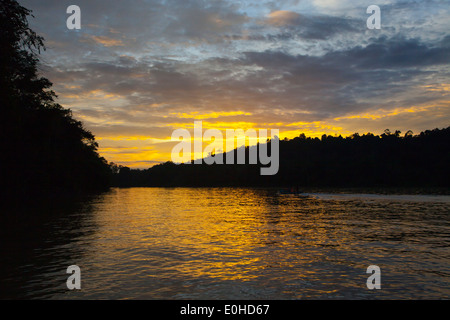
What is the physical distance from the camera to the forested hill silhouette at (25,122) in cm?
2803

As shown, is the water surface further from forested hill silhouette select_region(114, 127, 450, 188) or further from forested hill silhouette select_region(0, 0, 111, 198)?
forested hill silhouette select_region(114, 127, 450, 188)

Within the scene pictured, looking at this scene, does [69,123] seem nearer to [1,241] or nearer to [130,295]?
[1,241]

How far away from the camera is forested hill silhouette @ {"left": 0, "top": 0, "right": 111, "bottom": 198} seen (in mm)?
28031

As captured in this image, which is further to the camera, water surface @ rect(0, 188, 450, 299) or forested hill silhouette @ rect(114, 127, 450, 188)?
forested hill silhouette @ rect(114, 127, 450, 188)

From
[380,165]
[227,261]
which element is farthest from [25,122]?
[380,165]


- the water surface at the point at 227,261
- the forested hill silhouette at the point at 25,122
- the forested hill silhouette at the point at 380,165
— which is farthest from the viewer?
the forested hill silhouette at the point at 380,165

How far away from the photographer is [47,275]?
14.5m

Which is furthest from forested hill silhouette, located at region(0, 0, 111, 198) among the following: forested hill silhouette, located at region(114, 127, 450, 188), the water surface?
forested hill silhouette, located at region(114, 127, 450, 188)

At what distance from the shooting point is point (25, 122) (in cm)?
4962

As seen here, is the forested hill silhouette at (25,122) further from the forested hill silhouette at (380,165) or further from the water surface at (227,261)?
the forested hill silhouette at (380,165)

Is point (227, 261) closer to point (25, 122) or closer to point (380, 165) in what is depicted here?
point (25, 122)

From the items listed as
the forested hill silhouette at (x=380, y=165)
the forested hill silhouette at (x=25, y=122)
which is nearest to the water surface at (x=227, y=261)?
the forested hill silhouette at (x=25, y=122)
